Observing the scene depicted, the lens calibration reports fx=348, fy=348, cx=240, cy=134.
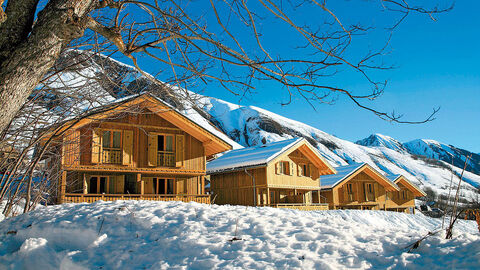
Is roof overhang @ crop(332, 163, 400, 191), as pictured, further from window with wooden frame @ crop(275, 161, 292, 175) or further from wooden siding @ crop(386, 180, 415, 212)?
window with wooden frame @ crop(275, 161, 292, 175)

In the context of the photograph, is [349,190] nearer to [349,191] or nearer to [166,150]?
[349,191]

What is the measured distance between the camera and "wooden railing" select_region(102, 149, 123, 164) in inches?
709

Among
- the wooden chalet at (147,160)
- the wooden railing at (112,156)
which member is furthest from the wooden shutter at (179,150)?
the wooden railing at (112,156)

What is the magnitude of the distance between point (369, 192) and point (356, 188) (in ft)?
6.33

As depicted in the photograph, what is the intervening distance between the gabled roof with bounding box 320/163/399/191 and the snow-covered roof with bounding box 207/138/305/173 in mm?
7959

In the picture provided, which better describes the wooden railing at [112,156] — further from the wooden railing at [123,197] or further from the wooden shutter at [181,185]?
the wooden shutter at [181,185]

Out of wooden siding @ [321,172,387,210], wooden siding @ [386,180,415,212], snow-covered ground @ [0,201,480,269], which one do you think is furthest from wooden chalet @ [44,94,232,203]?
wooden siding @ [386,180,415,212]

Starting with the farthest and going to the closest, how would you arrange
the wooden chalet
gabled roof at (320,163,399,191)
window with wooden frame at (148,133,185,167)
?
1. gabled roof at (320,163,399,191)
2. window with wooden frame at (148,133,185,167)
3. the wooden chalet

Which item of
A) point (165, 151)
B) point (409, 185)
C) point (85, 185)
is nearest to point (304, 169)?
point (165, 151)

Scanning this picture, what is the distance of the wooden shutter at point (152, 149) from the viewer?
1902 cm

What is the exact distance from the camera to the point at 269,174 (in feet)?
77.6

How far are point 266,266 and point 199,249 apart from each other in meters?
1.16

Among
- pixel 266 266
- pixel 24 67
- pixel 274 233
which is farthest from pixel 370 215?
pixel 24 67

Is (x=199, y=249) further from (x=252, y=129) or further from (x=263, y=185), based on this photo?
(x=252, y=129)
